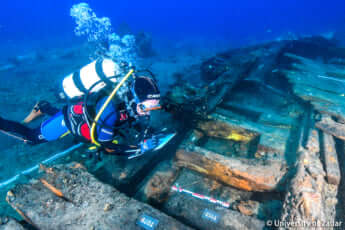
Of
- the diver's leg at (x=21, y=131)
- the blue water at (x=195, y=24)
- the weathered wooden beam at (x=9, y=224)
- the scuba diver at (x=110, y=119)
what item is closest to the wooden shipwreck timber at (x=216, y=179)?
the weathered wooden beam at (x=9, y=224)

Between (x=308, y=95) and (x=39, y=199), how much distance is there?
559 cm

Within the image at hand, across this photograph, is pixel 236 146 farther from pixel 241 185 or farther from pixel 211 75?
pixel 211 75

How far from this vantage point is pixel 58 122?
3.40m

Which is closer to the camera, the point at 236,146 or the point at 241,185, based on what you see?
the point at 241,185

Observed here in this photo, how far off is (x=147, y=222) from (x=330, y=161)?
8.94 feet

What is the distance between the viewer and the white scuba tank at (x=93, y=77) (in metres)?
2.95

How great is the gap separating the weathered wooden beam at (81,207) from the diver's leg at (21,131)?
1506mm

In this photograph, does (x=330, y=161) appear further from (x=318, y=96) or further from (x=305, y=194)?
(x=318, y=96)

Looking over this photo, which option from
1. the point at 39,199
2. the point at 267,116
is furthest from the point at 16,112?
the point at 267,116

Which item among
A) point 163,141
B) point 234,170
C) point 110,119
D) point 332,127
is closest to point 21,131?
point 110,119

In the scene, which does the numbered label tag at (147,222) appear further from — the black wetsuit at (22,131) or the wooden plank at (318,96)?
the wooden plank at (318,96)

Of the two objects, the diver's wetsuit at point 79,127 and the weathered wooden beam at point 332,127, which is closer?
the diver's wetsuit at point 79,127

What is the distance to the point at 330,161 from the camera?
252cm

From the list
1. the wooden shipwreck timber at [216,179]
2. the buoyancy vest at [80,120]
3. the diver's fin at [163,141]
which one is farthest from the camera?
the diver's fin at [163,141]
